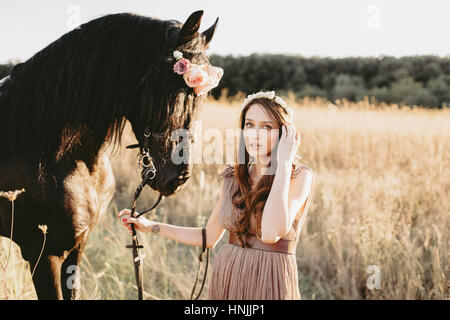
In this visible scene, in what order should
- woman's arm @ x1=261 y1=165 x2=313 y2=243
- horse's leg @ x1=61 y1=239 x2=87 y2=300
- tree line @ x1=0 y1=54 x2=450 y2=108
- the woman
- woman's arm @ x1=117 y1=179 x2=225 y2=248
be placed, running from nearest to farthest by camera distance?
1. woman's arm @ x1=261 y1=165 x2=313 y2=243
2. the woman
3. woman's arm @ x1=117 y1=179 x2=225 y2=248
4. horse's leg @ x1=61 y1=239 x2=87 y2=300
5. tree line @ x1=0 y1=54 x2=450 y2=108

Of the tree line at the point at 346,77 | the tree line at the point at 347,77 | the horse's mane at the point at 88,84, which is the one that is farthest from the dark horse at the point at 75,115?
the tree line at the point at 346,77

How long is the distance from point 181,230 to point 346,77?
832 inches

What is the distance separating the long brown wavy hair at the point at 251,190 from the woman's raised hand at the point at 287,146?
0.09 metres

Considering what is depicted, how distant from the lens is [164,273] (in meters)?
3.59

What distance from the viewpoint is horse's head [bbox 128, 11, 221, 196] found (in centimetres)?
173

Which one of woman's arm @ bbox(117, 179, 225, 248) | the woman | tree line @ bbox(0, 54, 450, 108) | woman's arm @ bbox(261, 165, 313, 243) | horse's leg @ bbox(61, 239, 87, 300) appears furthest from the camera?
tree line @ bbox(0, 54, 450, 108)

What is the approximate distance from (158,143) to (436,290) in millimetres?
2715

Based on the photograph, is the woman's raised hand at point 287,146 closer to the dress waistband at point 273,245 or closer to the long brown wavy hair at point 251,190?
the long brown wavy hair at point 251,190

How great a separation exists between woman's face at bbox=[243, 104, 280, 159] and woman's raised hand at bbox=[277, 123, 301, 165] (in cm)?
9

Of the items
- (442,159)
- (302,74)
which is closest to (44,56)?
(442,159)

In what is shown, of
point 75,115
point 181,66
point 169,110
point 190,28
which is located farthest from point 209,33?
point 75,115

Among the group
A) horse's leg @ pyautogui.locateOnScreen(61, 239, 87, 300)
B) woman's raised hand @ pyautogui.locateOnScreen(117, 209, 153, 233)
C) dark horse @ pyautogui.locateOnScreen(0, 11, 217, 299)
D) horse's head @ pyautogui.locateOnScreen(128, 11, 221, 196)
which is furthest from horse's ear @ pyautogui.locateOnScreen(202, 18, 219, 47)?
horse's leg @ pyautogui.locateOnScreen(61, 239, 87, 300)

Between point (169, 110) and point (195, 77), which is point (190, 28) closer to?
point (195, 77)

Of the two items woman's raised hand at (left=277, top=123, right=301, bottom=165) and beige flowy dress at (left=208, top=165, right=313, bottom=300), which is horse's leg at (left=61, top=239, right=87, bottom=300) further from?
woman's raised hand at (left=277, top=123, right=301, bottom=165)
